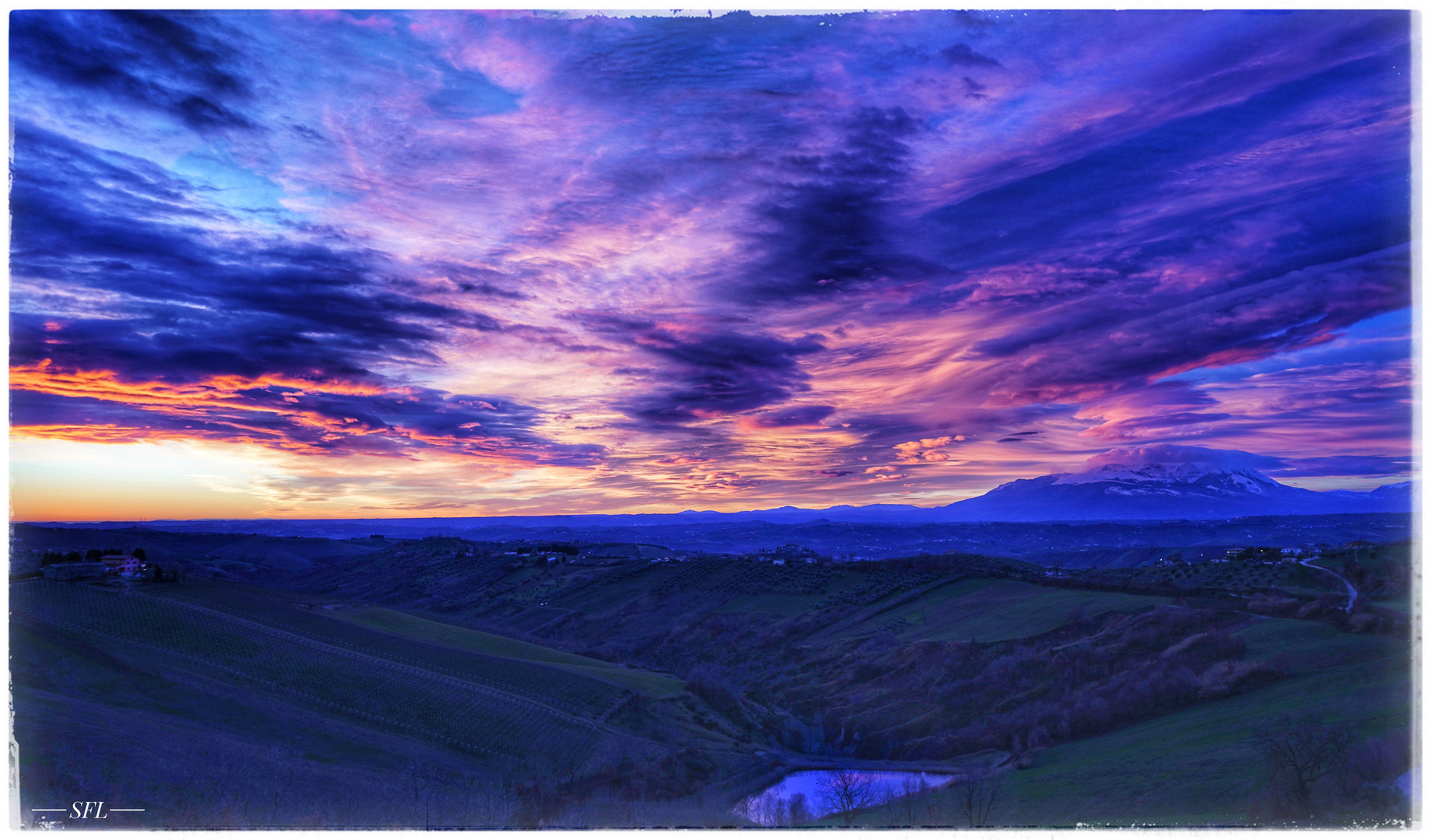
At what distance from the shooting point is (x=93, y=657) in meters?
35.8

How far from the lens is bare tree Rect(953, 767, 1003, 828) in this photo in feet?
72.6

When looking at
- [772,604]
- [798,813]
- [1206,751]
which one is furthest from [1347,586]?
[772,604]

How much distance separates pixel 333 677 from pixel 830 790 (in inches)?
1307

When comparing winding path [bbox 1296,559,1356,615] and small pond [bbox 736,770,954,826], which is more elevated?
winding path [bbox 1296,559,1356,615]

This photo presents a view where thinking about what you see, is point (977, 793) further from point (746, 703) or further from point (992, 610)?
point (992, 610)

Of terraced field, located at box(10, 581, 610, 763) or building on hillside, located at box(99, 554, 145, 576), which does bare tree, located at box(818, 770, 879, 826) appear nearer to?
terraced field, located at box(10, 581, 610, 763)

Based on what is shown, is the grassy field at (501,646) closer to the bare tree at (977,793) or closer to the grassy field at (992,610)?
the grassy field at (992,610)

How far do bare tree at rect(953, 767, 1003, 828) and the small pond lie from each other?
1.44 m

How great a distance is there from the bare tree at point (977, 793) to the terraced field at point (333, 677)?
67.6ft

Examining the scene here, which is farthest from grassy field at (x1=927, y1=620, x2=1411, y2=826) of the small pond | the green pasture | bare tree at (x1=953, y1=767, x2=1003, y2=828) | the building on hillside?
the building on hillside

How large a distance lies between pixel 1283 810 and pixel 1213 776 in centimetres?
558

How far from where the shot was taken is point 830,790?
32.9 meters

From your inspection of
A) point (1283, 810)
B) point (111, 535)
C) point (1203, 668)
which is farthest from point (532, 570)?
point (1283, 810)

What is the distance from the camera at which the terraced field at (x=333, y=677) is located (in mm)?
39469
